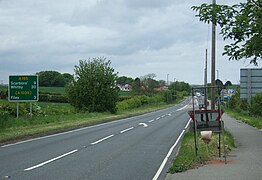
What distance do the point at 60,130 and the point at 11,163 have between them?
44.1 feet

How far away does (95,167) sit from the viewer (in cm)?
1209

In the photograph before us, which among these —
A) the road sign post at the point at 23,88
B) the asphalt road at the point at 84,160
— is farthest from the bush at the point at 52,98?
the asphalt road at the point at 84,160

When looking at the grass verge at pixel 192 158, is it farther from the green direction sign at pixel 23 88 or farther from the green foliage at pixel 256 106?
the green foliage at pixel 256 106

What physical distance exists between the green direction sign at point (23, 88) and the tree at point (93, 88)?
22007 mm

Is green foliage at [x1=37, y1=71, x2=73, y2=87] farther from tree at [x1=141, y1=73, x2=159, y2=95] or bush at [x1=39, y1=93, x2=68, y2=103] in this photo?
bush at [x1=39, y1=93, x2=68, y2=103]

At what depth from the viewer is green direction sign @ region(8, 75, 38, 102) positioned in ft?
93.7

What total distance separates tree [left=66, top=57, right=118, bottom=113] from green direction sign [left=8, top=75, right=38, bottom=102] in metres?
22.0

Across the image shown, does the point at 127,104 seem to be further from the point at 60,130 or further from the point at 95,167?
the point at 95,167

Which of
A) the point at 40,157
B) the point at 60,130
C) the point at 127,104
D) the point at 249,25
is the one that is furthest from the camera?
the point at 127,104

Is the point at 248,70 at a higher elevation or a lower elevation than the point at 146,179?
higher

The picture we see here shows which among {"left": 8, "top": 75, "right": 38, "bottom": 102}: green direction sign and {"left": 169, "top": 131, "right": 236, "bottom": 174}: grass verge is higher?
{"left": 8, "top": 75, "right": 38, "bottom": 102}: green direction sign

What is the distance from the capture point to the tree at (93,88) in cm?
5097

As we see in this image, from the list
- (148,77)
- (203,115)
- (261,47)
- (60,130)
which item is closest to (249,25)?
(261,47)

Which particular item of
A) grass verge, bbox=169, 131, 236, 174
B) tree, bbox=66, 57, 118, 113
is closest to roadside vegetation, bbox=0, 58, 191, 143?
tree, bbox=66, 57, 118, 113
